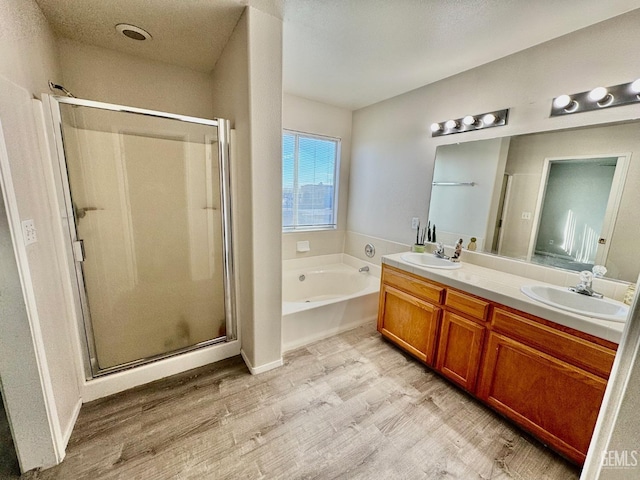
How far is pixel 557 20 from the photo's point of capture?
1564mm

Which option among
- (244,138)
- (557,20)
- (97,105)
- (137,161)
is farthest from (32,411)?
(557,20)

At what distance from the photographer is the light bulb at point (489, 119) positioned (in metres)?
2.09

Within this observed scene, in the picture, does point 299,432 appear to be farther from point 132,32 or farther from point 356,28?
point 132,32

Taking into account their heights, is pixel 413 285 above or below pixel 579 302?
below

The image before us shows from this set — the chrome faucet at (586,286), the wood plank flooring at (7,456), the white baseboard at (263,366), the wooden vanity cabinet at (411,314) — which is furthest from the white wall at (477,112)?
the wood plank flooring at (7,456)

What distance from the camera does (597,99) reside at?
1595mm

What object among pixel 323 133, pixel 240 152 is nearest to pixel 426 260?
pixel 240 152

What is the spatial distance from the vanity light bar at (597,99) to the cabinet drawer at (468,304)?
1.40 m

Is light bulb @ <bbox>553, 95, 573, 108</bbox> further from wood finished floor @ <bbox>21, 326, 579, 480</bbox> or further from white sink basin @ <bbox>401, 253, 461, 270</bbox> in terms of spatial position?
wood finished floor @ <bbox>21, 326, 579, 480</bbox>

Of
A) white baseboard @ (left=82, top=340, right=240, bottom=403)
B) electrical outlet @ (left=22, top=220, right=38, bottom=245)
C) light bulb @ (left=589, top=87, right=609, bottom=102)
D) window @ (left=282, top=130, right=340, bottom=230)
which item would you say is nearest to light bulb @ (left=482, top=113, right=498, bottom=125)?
light bulb @ (left=589, top=87, right=609, bottom=102)

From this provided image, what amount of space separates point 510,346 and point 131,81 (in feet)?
11.2

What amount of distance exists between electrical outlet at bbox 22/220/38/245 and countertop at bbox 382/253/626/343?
2.30 m

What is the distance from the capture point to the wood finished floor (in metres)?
1.34

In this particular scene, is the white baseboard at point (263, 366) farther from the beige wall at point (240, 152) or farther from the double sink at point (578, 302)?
the double sink at point (578, 302)
